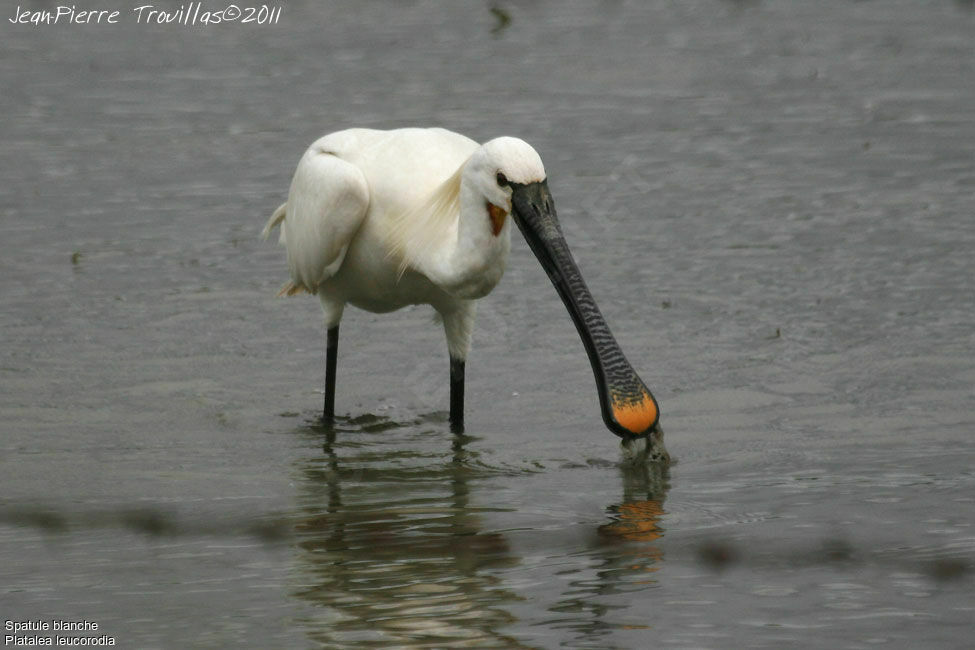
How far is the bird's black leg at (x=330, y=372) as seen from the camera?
27.4ft

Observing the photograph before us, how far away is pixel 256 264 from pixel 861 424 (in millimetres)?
4585

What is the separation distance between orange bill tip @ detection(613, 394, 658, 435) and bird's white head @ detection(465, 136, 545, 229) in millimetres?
903

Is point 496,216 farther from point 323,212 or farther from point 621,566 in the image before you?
point 621,566

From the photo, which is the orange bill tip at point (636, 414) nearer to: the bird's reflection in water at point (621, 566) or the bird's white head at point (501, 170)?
the bird's reflection in water at point (621, 566)

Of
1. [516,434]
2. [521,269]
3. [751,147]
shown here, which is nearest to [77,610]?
[516,434]

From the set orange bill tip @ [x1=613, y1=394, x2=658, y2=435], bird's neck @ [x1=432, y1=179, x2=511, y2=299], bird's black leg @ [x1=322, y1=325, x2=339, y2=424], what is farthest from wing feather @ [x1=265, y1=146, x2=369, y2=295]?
orange bill tip @ [x1=613, y1=394, x2=658, y2=435]

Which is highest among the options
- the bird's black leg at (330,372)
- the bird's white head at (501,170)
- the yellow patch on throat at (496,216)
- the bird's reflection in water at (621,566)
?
the bird's white head at (501,170)

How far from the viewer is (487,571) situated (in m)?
5.91

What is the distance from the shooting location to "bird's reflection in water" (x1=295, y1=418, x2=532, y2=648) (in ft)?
17.6

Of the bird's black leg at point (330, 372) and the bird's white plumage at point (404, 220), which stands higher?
the bird's white plumage at point (404, 220)

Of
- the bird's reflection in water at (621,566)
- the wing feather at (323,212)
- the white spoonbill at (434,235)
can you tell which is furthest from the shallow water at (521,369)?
the wing feather at (323,212)

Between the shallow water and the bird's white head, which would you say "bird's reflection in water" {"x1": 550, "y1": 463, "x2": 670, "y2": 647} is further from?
the bird's white head

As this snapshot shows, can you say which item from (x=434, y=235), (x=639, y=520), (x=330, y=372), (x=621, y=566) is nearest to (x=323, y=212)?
(x=434, y=235)

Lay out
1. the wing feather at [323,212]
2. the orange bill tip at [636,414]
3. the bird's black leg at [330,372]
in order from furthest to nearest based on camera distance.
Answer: the bird's black leg at [330,372] → the wing feather at [323,212] → the orange bill tip at [636,414]
